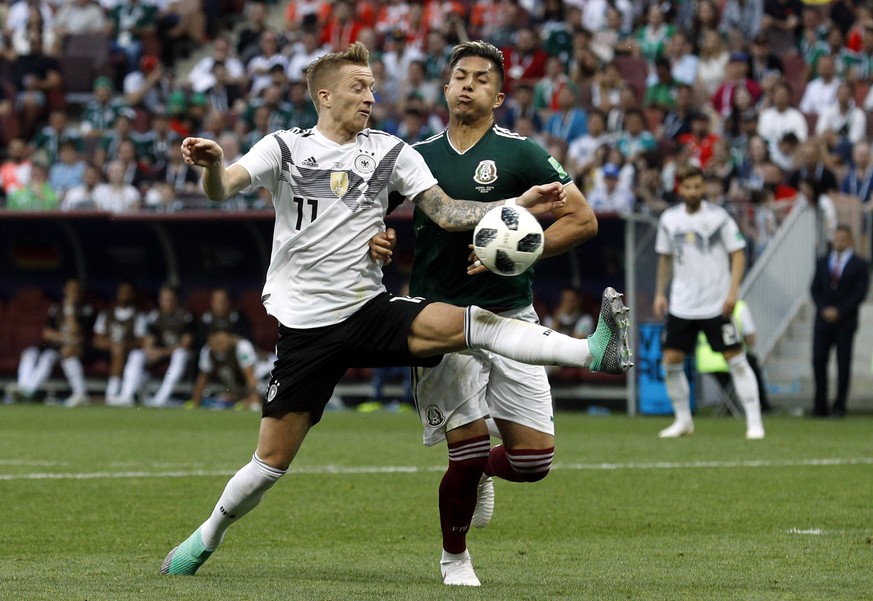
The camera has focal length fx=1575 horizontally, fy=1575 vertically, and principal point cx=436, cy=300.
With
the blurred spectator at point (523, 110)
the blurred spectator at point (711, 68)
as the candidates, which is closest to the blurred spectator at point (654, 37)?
the blurred spectator at point (711, 68)

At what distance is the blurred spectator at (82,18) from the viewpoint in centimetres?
2838

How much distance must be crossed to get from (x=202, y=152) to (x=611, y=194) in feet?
44.4

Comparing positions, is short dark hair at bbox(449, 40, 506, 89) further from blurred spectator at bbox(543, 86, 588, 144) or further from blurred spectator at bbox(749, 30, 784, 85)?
blurred spectator at bbox(749, 30, 784, 85)

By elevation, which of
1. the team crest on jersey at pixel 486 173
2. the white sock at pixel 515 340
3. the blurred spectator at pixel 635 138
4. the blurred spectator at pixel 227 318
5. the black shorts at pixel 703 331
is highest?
→ the team crest on jersey at pixel 486 173

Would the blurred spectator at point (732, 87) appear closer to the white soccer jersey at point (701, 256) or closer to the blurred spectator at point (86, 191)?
the white soccer jersey at point (701, 256)

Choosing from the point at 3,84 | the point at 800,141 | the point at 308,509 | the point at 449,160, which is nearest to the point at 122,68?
the point at 3,84

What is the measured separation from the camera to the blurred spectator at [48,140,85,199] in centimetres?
2376

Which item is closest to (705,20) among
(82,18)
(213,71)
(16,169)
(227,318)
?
(227,318)

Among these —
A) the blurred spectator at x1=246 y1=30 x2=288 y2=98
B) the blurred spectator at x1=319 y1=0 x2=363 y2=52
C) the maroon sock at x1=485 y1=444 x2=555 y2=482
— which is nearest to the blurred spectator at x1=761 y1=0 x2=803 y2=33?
the blurred spectator at x1=319 y1=0 x2=363 y2=52

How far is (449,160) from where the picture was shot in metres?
7.07

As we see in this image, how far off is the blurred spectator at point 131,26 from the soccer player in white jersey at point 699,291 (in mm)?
15100

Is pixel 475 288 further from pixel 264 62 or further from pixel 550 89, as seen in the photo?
pixel 264 62

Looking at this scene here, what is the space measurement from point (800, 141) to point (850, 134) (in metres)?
0.63

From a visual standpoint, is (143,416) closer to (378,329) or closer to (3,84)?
(3,84)
